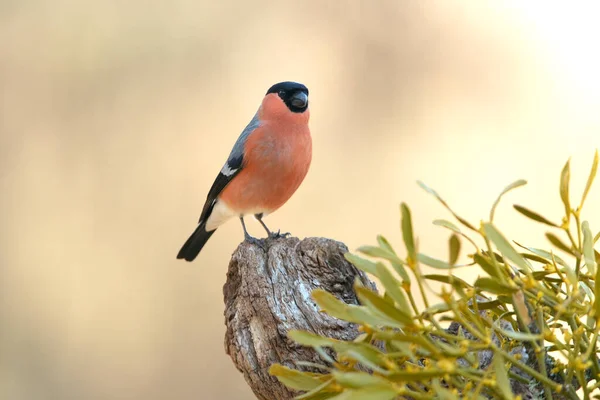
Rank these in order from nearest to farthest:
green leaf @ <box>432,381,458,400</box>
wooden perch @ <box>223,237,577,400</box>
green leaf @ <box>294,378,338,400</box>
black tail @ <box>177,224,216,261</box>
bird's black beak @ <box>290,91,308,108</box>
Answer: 1. green leaf @ <box>432,381,458,400</box>
2. green leaf @ <box>294,378,338,400</box>
3. wooden perch @ <box>223,237,577,400</box>
4. bird's black beak @ <box>290,91,308,108</box>
5. black tail @ <box>177,224,216,261</box>

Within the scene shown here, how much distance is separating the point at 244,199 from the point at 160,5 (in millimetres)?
1020

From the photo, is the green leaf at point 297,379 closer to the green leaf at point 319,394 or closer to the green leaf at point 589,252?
the green leaf at point 319,394

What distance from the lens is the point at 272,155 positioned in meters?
1.89

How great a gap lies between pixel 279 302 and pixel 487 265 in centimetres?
45

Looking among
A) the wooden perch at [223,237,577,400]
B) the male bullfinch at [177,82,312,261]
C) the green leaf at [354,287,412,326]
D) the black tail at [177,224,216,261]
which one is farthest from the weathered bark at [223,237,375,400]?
the black tail at [177,224,216,261]

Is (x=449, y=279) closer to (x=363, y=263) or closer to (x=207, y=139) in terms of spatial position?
(x=363, y=263)

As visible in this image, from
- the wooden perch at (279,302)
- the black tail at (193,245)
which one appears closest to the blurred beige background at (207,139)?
the black tail at (193,245)

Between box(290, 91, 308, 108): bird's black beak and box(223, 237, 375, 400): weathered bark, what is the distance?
789 millimetres

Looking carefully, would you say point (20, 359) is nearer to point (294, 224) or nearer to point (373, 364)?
point (294, 224)

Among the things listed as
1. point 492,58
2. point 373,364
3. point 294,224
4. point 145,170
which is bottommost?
point 373,364

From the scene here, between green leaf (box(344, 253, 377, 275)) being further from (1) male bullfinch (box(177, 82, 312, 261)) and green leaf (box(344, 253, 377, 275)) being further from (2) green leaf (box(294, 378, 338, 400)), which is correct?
(1) male bullfinch (box(177, 82, 312, 261))

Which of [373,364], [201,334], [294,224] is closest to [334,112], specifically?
[294,224]

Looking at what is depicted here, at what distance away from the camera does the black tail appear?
2318 millimetres

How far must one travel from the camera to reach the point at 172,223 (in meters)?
2.53
